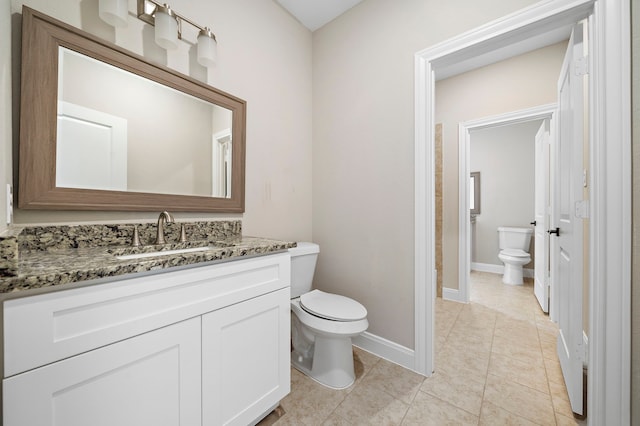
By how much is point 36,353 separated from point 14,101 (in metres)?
0.94

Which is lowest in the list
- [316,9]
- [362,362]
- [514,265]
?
[362,362]

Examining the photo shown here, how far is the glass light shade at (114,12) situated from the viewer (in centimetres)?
107

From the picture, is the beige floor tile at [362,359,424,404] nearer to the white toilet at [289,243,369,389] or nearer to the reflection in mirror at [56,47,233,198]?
the white toilet at [289,243,369,389]

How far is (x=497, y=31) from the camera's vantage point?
1.33 meters

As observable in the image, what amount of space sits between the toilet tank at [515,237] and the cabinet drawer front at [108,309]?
431 centimetres

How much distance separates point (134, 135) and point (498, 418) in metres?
2.30

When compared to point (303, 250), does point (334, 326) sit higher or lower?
lower

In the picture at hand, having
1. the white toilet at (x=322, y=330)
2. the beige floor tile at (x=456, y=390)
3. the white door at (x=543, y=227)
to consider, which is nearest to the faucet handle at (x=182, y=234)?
the white toilet at (x=322, y=330)

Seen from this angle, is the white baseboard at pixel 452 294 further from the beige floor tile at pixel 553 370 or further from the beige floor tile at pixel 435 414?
the beige floor tile at pixel 435 414

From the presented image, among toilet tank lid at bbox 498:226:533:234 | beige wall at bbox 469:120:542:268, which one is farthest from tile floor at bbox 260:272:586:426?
beige wall at bbox 469:120:542:268

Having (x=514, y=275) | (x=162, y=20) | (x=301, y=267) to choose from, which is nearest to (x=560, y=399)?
(x=301, y=267)

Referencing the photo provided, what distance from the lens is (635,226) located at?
97cm

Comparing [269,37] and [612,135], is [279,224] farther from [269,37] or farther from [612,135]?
[612,135]

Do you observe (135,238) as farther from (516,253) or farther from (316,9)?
(516,253)
